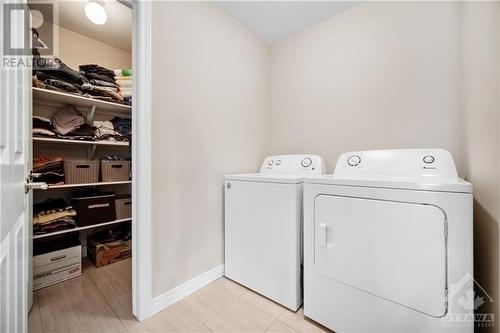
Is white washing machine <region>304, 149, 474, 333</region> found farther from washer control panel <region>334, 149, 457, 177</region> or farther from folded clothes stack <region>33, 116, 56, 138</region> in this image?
folded clothes stack <region>33, 116, 56, 138</region>

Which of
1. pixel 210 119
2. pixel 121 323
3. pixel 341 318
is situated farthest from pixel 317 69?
pixel 121 323

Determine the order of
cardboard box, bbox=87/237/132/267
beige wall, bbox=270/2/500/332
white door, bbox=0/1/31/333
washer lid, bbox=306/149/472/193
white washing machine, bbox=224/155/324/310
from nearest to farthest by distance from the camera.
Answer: white door, bbox=0/1/31/333 < beige wall, bbox=270/2/500/332 < washer lid, bbox=306/149/472/193 < white washing machine, bbox=224/155/324/310 < cardboard box, bbox=87/237/132/267

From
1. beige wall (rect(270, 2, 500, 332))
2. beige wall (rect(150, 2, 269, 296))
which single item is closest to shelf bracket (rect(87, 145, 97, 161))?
beige wall (rect(150, 2, 269, 296))

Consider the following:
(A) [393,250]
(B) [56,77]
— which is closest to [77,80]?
(B) [56,77]

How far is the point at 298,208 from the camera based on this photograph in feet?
4.29

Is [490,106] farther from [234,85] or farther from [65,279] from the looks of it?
[65,279]

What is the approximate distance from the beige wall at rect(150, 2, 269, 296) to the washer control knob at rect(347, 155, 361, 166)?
0.88m

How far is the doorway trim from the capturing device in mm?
1220

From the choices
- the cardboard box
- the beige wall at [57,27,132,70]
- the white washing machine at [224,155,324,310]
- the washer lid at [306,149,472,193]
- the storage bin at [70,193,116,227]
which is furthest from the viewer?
the beige wall at [57,27,132,70]

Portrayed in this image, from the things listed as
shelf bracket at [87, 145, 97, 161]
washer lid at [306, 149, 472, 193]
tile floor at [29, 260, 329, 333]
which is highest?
shelf bracket at [87, 145, 97, 161]

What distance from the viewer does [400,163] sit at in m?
1.33

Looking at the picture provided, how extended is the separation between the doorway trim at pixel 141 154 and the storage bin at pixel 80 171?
97cm

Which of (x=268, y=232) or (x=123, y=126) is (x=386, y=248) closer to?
(x=268, y=232)

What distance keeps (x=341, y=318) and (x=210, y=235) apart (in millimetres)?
1008
